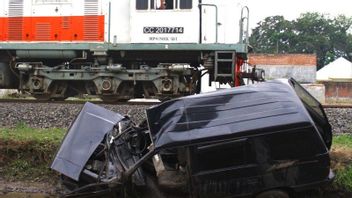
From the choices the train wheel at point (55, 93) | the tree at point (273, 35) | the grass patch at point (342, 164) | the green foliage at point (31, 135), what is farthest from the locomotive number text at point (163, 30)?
the tree at point (273, 35)

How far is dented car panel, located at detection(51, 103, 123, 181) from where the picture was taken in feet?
16.6

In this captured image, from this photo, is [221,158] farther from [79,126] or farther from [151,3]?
[151,3]

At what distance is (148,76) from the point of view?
40.3 ft

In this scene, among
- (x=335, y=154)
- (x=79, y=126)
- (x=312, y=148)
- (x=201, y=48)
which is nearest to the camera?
(x=312, y=148)

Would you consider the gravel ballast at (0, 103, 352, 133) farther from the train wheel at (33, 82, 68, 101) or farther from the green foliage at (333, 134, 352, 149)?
the train wheel at (33, 82, 68, 101)

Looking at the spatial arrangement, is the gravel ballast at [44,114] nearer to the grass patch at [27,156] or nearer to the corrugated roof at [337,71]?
the grass patch at [27,156]

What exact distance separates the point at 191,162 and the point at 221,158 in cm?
30

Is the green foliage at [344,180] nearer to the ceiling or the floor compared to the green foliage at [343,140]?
nearer to the floor

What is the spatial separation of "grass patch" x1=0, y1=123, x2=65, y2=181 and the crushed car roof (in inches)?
88.6

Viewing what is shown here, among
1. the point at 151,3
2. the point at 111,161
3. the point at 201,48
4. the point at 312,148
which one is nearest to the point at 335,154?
the point at 312,148

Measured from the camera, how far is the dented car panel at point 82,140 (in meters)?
5.07

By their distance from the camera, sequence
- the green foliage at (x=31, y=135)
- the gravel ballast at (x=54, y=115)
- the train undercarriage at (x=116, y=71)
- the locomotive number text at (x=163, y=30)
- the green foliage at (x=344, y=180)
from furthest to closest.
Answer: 1. the locomotive number text at (x=163, y=30)
2. the train undercarriage at (x=116, y=71)
3. the gravel ballast at (x=54, y=115)
4. the green foliage at (x=31, y=135)
5. the green foliage at (x=344, y=180)

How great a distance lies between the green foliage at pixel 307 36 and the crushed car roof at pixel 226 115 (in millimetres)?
72112

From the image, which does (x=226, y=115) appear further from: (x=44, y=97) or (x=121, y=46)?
(x=44, y=97)
